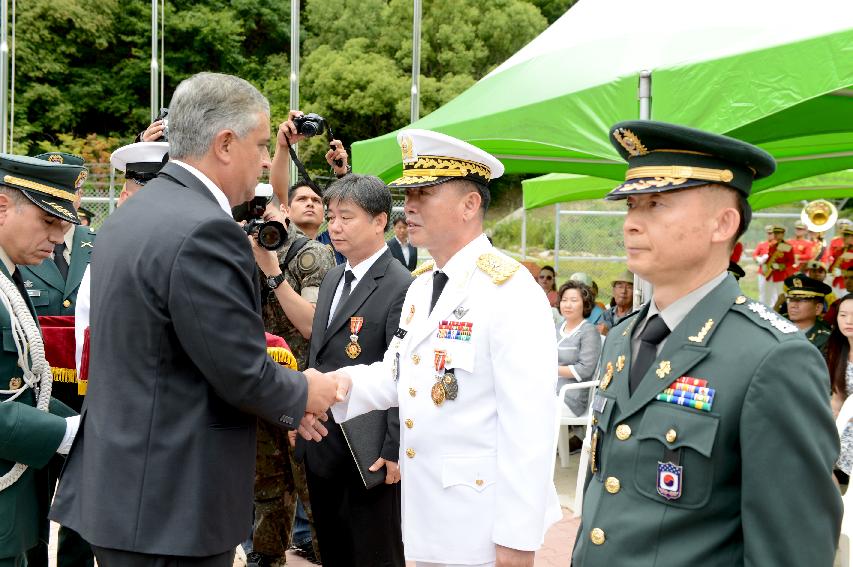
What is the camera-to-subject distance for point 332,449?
3598 mm

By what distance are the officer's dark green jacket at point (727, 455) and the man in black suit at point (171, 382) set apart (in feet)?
3.25

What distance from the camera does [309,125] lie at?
4316 millimetres

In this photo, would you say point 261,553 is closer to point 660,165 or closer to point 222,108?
point 222,108

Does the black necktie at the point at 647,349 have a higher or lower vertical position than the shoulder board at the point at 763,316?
lower

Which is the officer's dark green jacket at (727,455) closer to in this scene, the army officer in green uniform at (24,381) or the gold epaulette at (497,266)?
the gold epaulette at (497,266)

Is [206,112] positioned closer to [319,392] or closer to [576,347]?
[319,392]

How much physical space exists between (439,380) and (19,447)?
1331 mm

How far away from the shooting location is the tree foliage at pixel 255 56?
98.1 ft

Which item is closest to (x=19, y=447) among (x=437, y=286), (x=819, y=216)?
(x=437, y=286)

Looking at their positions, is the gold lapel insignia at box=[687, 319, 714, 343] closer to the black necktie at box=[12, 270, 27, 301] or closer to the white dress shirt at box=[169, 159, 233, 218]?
the white dress shirt at box=[169, 159, 233, 218]

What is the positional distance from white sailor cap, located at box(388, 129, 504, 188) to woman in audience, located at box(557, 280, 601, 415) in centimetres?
429

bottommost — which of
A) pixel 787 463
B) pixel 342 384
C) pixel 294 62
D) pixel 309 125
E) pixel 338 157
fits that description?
pixel 342 384

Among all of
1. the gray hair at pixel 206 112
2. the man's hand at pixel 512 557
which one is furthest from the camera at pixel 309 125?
the man's hand at pixel 512 557

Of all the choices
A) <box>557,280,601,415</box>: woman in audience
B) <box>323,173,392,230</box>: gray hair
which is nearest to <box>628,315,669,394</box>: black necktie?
<box>323,173,392,230</box>: gray hair
